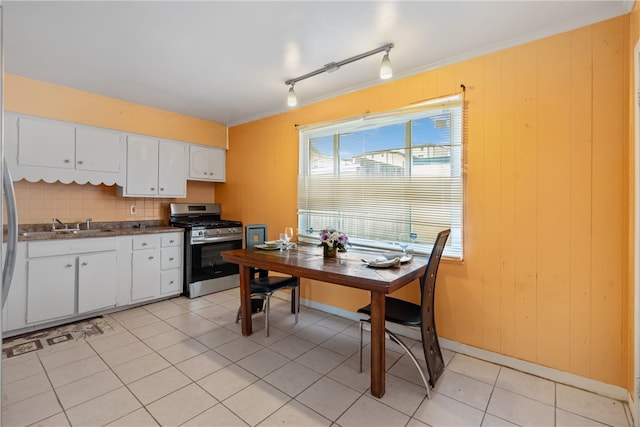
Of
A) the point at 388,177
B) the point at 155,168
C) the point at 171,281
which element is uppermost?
the point at 155,168

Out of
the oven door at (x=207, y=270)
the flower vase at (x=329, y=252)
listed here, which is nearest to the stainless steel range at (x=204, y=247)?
the oven door at (x=207, y=270)

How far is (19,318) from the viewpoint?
110 inches

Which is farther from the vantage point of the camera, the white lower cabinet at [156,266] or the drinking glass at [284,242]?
the white lower cabinet at [156,266]

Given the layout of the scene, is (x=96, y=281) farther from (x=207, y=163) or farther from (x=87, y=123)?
(x=207, y=163)

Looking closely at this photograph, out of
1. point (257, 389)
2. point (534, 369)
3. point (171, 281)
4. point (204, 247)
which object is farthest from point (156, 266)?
point (534, 369)

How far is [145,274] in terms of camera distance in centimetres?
362

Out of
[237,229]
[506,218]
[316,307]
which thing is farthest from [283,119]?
[506,218]

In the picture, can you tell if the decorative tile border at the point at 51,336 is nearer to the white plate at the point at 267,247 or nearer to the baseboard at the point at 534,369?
the white plate at the point at 267,247

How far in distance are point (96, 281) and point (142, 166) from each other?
1.47 m

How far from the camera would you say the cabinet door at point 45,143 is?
2990mm

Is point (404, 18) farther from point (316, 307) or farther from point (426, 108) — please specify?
point (316, 307)

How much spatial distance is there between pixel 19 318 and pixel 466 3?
4.46 m

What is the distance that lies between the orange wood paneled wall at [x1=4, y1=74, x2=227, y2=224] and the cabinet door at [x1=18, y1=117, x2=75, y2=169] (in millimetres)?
110

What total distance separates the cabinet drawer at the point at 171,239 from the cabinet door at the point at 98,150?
0.97 metres
